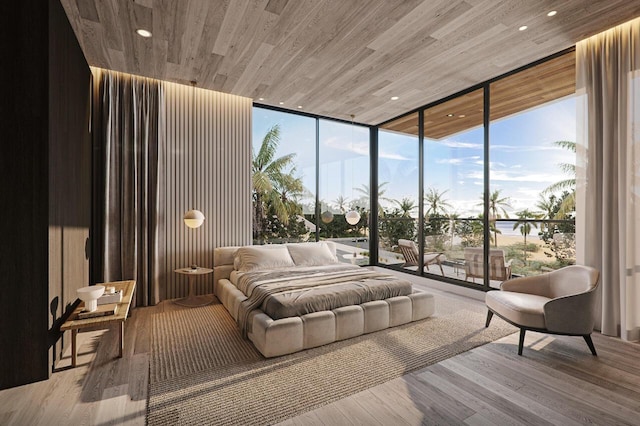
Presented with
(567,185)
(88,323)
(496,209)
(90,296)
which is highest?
(567,185)

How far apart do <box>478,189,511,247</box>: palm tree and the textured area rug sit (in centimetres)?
132

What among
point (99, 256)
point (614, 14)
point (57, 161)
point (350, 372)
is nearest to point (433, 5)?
point (614, 14)

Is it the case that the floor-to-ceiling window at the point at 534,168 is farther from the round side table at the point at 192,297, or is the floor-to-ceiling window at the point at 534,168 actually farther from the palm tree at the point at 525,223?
the round side table at the point at 192,297

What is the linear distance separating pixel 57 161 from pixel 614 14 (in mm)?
5036

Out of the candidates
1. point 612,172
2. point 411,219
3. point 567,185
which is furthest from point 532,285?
point 411,219

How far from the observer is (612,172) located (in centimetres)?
303

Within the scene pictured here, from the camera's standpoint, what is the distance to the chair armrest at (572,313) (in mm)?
2553

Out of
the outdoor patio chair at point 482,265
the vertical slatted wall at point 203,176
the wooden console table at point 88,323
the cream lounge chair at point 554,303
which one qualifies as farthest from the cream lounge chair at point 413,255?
the wooden console table at point 88,323

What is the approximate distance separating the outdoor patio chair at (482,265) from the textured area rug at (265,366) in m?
0.95

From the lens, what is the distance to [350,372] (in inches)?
92.0

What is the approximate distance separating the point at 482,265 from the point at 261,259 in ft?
10.4

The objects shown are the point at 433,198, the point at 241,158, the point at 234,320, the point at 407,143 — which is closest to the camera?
the point at 234,320

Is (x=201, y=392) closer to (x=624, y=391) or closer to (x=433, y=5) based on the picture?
(x=624, y=391)

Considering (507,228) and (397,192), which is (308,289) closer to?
(507,228)
